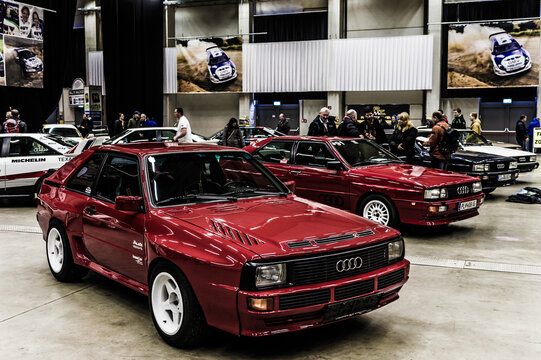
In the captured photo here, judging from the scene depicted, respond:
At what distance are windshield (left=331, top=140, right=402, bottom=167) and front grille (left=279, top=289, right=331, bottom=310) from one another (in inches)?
194

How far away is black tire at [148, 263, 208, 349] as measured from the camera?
11.7 ft

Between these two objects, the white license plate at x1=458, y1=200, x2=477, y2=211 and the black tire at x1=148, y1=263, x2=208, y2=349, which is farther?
the white license plate at x1=458, y1=200, x2=477, y2=211

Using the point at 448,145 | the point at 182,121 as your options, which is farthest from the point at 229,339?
the point at 182,121

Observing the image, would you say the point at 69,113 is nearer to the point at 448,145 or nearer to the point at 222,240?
the point at 448,145

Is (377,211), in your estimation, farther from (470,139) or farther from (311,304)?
(470,139)

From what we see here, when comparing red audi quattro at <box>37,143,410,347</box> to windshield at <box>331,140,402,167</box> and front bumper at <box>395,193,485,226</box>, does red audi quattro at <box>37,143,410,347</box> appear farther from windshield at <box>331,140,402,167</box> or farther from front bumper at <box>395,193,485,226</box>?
windshield at <box>331,140,402,167</box>

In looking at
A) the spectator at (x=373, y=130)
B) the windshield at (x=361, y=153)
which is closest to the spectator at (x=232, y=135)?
the spectator at (x=373, y=130)

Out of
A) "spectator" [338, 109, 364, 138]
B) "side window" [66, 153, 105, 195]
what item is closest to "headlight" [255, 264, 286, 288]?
"side window" [66, 153, 105, 195]

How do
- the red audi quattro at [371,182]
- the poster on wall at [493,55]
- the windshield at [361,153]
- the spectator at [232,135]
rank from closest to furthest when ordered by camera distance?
the red audi quattro at [371,182], the windshield at [361,153], the spectator at [232,135], the poster on wall at [493,55]

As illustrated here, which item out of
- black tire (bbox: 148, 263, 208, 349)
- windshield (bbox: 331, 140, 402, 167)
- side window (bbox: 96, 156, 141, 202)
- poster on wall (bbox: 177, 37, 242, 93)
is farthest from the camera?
poster on wall (bbox: 177, 37, 242, 93)

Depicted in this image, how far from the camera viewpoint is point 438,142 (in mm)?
10008

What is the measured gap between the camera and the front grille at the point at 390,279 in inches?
147

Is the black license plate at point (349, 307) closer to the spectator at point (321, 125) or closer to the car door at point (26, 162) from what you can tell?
the spectator at point (321, 125)

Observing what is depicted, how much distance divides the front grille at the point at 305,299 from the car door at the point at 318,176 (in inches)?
185
